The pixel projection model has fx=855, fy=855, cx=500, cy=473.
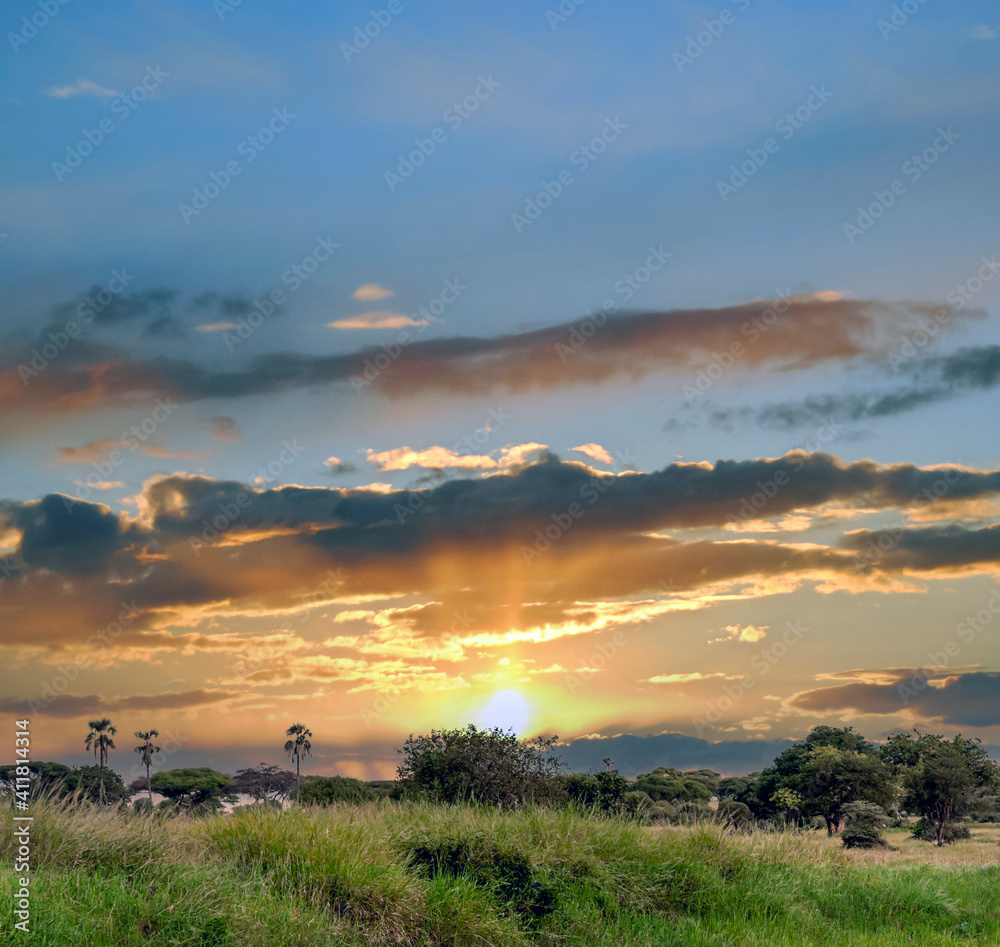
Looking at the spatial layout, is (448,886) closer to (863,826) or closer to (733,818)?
(733,818)

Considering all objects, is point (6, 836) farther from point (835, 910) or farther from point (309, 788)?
point (309, 788)

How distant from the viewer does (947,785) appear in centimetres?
5738

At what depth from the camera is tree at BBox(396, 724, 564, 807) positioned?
2681cm

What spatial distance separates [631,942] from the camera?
50.1 feet

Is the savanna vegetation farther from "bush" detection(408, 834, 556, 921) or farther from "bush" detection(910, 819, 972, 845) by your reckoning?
"bush" detection(910, 819, 972, 845)

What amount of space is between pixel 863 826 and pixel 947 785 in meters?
7.64

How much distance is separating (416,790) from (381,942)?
1400 centimetres

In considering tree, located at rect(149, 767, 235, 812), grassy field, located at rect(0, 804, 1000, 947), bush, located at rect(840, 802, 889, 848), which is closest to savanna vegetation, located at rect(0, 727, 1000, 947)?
grassy field, located at rect(0, 804, 1000, 947)

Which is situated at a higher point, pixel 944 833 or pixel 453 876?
pixel 453 876

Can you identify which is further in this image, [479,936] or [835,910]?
[835,910]

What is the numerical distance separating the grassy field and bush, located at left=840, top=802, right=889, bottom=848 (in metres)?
32.4

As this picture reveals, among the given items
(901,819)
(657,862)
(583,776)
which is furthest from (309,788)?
(901,819)

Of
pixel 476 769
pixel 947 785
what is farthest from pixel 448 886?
pixel 947 785

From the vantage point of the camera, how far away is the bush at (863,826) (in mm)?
52125
